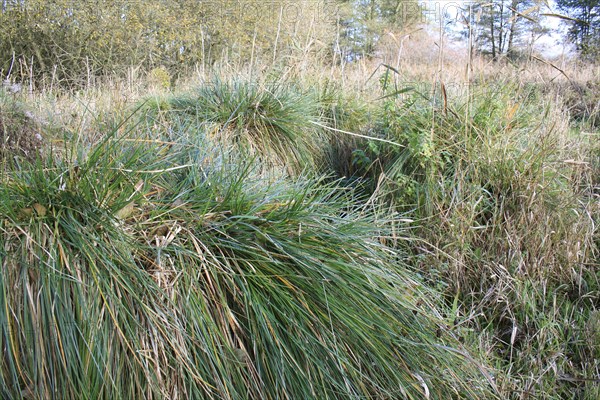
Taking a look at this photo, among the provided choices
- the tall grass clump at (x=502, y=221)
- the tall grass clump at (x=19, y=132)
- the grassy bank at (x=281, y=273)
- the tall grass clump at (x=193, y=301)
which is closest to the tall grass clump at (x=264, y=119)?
the grassy bank at (x=281, y=273)

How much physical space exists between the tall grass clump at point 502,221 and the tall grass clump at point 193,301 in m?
0.75

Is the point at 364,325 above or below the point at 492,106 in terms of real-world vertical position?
below

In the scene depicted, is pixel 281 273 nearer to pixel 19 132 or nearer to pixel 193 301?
pixel 193 301

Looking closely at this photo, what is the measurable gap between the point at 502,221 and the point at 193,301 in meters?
2.29

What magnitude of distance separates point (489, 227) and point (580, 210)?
66 centimetres

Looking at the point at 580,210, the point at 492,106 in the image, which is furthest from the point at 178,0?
the point at 580,210

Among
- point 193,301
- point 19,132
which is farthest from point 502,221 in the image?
point 19,132

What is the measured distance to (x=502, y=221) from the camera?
3262 mm

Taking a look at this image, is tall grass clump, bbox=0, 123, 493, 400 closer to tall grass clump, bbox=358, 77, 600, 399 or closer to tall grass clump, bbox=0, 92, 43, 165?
tall grass clump, bbox=358, 77, 600, 399

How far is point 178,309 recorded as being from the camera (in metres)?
1.83

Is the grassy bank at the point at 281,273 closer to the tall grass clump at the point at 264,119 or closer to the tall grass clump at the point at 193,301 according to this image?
the tall grass clump at the point at 193,301

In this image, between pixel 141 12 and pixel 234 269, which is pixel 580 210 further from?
pixel 141 12

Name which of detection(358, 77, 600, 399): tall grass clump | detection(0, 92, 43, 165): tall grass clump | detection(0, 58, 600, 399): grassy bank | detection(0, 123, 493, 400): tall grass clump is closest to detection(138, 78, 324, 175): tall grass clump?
detection(0, 58, 600, 399): grassy bank

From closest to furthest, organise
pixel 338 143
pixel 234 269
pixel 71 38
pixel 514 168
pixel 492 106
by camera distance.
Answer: pixel 234 269
pixel 514 168
pixel 492 106
pixel 338 143
pixel 71 38
